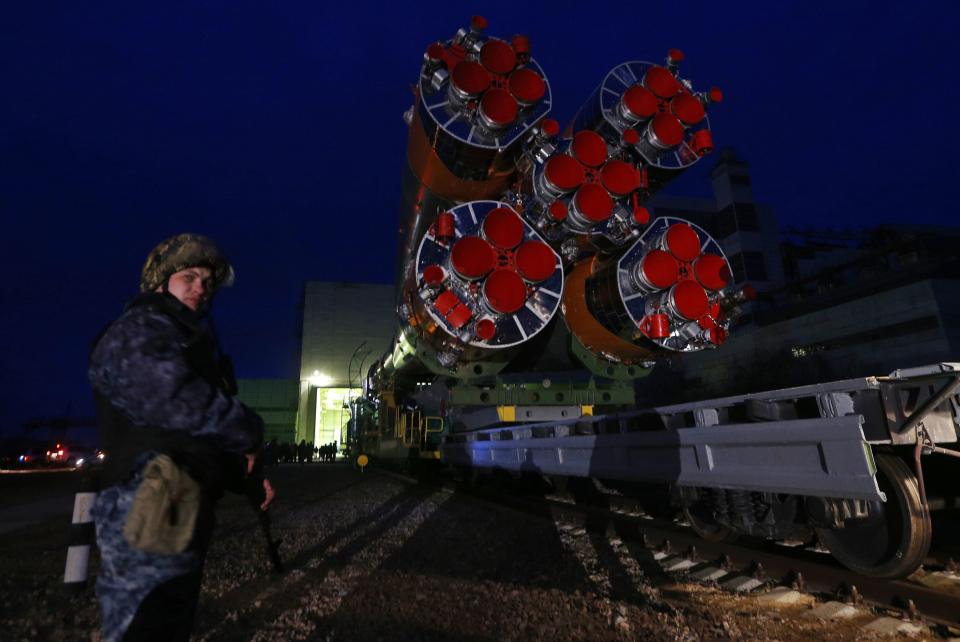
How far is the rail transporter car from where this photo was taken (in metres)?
3.62

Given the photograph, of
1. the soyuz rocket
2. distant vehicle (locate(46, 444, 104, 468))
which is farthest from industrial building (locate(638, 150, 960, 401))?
distant vehicle (locate(46, 444, 104, 468))

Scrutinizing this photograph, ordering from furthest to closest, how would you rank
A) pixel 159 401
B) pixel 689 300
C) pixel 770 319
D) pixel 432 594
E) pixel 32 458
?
pixel 770 319 → pixel 32 458 → pixel 689 300 → pixel 432 594 → pixel 159 401

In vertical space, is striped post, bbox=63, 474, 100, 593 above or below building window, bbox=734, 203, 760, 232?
below

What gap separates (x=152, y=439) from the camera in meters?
1.37

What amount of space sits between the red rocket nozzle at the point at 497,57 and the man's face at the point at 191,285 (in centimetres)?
451

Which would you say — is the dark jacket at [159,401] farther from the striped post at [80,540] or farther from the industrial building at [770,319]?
the industrial building at [770,319]

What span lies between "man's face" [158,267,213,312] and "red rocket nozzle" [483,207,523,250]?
3.58 m

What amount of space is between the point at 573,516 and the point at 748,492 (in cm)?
229

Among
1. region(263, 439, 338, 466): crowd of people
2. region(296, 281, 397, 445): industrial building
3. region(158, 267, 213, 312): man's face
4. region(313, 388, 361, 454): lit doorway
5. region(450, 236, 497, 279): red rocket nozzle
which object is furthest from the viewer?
region(296, 281, 397, 445): industrial building

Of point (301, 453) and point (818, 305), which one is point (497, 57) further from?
point (818, 305)

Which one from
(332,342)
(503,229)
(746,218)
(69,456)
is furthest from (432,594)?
(746,218)

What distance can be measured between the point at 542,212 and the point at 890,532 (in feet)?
12.9

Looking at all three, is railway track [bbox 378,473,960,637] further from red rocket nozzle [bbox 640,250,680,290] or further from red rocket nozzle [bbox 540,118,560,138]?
red rocket nozzle [bbox 540,118,560,138]

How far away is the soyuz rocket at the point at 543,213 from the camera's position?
5.10 meters
